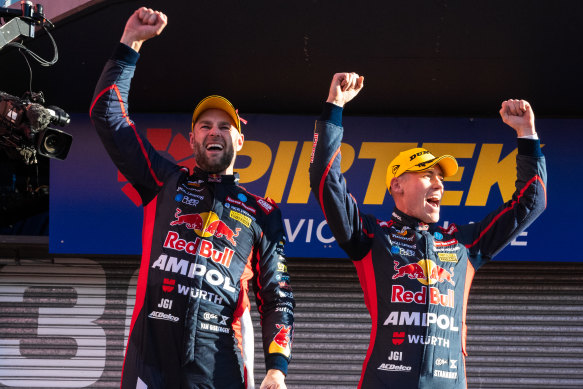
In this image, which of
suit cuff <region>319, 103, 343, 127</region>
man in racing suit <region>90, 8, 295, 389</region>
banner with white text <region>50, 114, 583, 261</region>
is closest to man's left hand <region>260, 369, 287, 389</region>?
man in racing suit <region>90, 8, 295, 389</region>

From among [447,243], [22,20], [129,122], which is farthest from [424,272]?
[22,20]

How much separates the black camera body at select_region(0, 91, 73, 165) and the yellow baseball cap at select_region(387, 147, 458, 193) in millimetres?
1832

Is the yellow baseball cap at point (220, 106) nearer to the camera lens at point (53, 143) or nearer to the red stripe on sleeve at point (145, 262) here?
the red stripe on sleeve at point (145, 262)

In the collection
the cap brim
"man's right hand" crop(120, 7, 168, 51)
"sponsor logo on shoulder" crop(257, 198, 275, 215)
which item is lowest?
"sponsor logo on shoulder" crop(257, 198, 275, 215)

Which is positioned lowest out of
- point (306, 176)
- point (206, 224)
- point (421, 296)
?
point (421, 296)

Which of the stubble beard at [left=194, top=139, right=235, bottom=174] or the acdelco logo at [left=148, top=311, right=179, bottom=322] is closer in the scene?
the acdelco logo at [left=148, top=311, right=179, bottom=322]

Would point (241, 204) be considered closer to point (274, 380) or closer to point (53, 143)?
point (274, 380)

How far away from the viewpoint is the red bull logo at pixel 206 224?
11.5 ft

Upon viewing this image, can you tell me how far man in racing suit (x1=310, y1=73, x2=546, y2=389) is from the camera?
362 centimetres

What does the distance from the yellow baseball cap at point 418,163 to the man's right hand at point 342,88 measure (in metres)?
0.61

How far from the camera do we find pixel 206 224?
3.53 metres

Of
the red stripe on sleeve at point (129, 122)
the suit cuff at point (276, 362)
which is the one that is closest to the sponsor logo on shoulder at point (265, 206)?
the red stripe on sleeve at point (129, 122)

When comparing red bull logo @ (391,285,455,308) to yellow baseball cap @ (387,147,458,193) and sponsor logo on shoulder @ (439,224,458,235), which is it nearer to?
sponsor logo on shoulder @ (439,224,458,235)

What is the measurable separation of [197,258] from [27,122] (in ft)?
4.61
